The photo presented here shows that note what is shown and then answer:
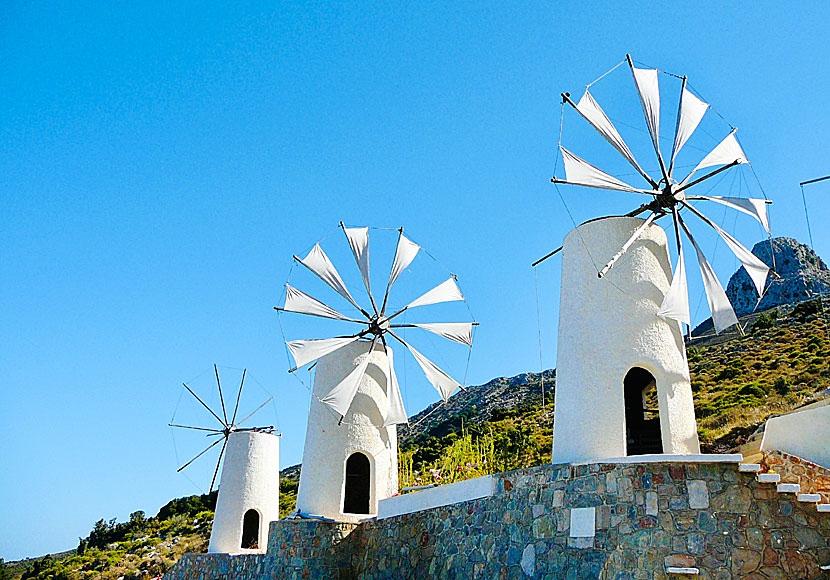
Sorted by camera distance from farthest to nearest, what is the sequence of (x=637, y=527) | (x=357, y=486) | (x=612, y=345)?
(x=357, y=486), (x=612, y=345), (x=637, y=527)

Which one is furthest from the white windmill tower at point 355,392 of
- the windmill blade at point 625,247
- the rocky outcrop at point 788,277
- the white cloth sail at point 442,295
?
the rocky outcrop at point 788,277

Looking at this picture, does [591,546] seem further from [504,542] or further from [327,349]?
[327,349]

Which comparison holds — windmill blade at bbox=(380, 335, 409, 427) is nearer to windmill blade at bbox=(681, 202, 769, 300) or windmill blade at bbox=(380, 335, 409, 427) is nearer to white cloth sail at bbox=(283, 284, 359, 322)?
white cloth sail at bbox=(283, 284, 359, 322)

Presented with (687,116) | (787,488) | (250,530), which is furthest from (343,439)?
(787,488)

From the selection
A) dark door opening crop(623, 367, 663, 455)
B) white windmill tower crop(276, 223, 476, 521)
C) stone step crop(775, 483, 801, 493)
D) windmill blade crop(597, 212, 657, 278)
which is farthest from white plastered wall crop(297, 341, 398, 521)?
stone step crop(775, 483, 801, 493)

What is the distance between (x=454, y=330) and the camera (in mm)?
16547

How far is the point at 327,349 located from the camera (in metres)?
15.8

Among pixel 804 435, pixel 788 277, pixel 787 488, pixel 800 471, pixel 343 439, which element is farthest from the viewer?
pixel 788 277

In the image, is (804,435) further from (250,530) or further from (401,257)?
(250,530)

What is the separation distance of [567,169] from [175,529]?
90.8ft

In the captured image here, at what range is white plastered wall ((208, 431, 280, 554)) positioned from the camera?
1889 centimetres

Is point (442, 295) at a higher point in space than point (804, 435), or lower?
higher

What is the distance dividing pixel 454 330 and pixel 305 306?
3.39 m

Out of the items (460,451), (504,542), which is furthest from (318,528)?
(504,542)
